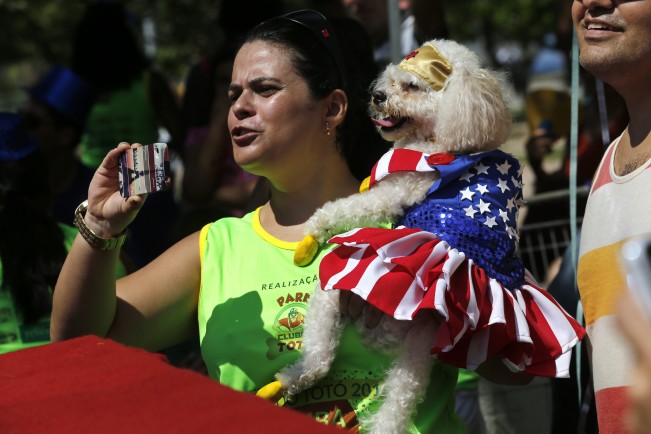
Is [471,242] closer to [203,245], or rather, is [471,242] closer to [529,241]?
[203,245]

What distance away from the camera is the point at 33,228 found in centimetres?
360

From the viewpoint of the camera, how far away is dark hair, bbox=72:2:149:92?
6.34m

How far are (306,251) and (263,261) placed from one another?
14 centimetres

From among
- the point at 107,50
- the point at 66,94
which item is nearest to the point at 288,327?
the point at 66,94

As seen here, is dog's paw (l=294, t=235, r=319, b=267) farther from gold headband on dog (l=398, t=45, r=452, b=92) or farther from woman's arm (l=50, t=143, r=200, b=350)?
gold headband on dog (l=398, t=45, r=452, b=92)

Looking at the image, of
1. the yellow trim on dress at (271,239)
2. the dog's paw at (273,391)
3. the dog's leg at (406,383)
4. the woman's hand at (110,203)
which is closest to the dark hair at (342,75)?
the yellow trim on dress at (271,239)

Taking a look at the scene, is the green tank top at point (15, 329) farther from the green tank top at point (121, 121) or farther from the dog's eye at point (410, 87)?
the green tank top at point (121, 121)

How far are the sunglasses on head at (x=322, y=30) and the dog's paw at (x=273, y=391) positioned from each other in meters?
→ 1.01

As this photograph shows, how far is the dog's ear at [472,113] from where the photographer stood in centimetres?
274

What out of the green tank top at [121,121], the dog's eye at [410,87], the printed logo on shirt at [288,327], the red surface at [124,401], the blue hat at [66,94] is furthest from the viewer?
the green tank top at [121,121]

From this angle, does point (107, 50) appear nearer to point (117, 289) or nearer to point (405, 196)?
point (117, 289)

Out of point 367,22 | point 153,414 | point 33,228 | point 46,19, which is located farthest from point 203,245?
point 46,19

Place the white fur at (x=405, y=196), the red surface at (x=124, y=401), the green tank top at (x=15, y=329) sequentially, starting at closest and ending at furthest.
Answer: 1. the red surface at (x=124, y=401)
2. the white fur at (x=405, y=196)
3. the green tank top at (x=15, y=329)

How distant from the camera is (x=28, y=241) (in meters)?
3.54
